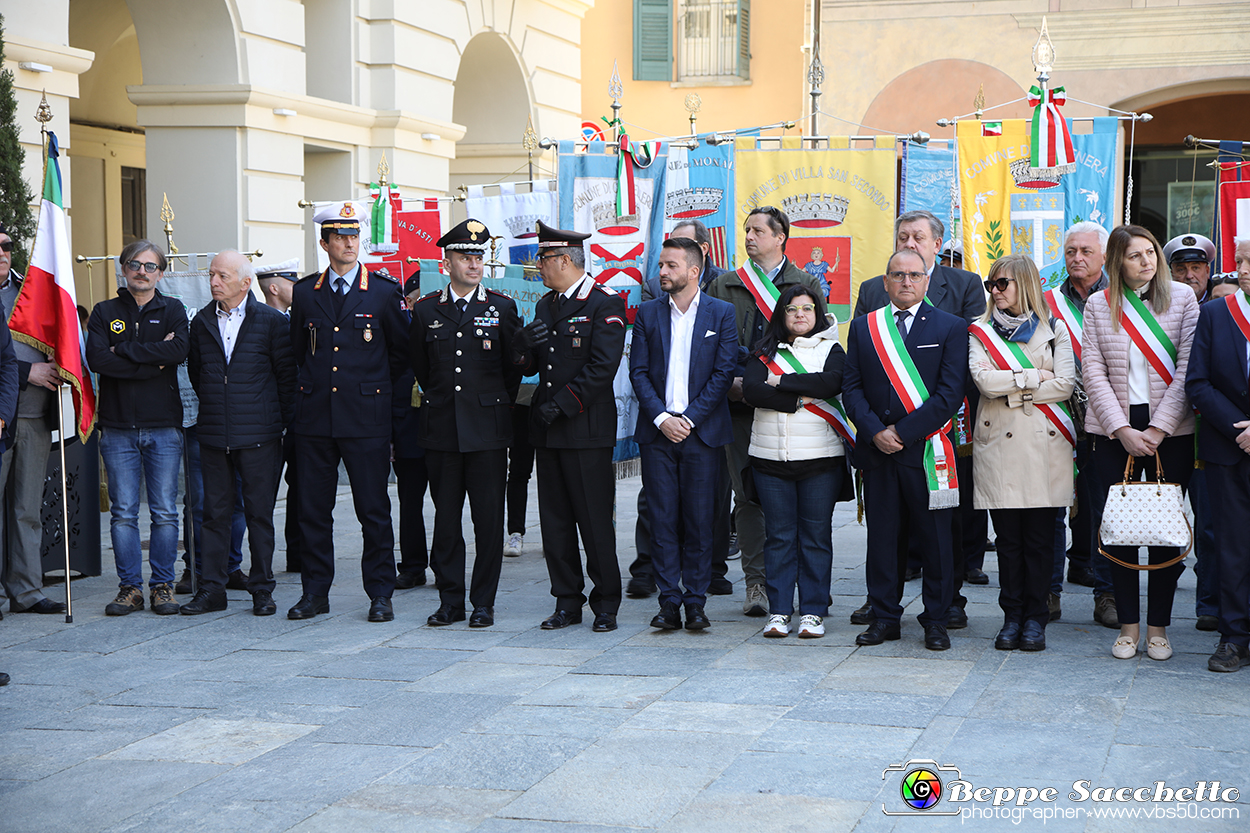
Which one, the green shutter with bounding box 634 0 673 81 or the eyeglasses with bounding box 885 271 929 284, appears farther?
the green shutter with bounding box 634 0 673 81

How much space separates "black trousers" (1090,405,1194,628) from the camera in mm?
5660

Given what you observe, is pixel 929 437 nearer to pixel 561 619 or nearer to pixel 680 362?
pixel 680 362

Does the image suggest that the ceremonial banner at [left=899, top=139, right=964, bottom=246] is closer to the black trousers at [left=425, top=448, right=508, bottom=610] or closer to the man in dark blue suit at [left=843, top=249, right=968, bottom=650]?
the man in dark blue suit at [left=843, top=249, right=968, bottom=650]

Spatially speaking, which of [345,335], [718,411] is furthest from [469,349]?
[718,411]

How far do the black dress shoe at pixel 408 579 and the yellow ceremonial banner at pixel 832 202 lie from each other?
3.08m

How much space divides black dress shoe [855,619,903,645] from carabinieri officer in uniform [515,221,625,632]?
119cm

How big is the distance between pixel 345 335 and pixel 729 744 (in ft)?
10.4

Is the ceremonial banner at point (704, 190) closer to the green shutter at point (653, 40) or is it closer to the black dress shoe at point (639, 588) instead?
the black dress shoe at point (639, 588)

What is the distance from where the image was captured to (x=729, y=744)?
177 inches

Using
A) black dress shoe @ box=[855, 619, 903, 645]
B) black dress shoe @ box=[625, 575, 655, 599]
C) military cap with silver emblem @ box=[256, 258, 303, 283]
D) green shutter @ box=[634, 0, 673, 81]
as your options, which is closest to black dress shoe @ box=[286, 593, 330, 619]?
black dress shoe @ box=[625, 575, 655, 599]

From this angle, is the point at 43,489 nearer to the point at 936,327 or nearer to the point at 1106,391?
the point at 936,327

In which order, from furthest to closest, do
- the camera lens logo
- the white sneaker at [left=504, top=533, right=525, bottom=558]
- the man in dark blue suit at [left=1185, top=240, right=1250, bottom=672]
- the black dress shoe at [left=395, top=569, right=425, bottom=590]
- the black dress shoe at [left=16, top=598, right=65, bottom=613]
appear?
the white sneaker at [left=504, top=533, right=525, bottom=558] → the black dress shoe at [left=395, top=569, right=425, bottom=590] → the black dress shoe at [left=16, top=598, right=65, bottom=613] → the man in dark blue suit at [left=1185, top=240, right=1250, bottom=672] → the camera lens logo

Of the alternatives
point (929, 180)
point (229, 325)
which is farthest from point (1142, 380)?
point (229, 325)

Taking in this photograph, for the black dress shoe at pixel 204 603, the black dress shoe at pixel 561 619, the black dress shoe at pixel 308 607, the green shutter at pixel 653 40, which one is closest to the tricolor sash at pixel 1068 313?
the black dress shoe at pixel 561 619
